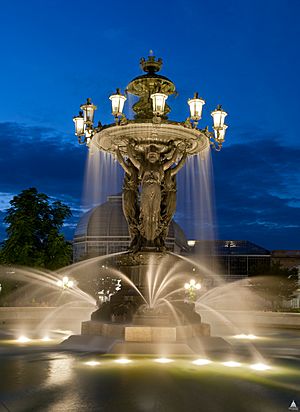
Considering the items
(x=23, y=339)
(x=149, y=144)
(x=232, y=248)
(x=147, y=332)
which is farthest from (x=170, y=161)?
(x=232, y=248)

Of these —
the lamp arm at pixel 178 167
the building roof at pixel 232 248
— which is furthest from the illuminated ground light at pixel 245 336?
the building roof at pixel 232 248

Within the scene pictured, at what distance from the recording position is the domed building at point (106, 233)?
2537 inches

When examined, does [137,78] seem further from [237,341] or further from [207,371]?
[207,371]

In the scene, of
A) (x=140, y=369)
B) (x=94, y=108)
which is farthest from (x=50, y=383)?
(x=94, y=108)

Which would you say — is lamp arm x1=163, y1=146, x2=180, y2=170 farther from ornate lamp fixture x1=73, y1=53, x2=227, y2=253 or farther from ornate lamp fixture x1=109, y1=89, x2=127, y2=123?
ornate lamp fixture x1=109, y1=89, x2=127, y2=123

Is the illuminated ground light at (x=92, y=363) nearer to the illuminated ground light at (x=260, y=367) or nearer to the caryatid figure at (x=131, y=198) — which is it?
the illuminated ground light at (x=260, y=367)

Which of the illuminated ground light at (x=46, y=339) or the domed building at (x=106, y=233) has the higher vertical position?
the domed building at (x=106, y=233)

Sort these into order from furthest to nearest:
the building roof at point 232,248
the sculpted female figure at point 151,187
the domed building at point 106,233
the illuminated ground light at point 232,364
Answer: the building roof at point 232,248, the domed building at point 106,233, the sculpted female figure at point 151,187, the illuminated ground light at point 232,364

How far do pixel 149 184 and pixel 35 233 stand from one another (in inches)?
829

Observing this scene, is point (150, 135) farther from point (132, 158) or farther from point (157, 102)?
point (157, 102)

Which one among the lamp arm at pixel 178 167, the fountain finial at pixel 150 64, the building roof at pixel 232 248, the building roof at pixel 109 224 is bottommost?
the lamp arm at pixel 178 167

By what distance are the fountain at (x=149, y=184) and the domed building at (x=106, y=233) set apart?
4869 centimetres

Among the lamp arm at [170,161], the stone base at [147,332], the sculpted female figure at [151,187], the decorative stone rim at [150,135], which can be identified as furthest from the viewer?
the lamp arm at [170,161]

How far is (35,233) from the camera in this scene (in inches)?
1309
